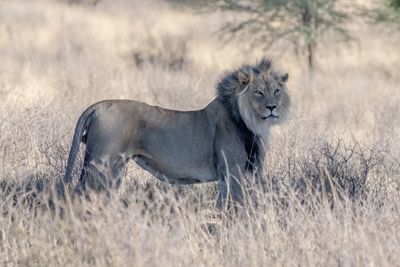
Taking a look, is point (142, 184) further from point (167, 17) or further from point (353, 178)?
point (167, 17)

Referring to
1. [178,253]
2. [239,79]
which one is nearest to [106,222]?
[178,253]

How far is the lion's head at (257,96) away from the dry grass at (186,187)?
39 centimetres

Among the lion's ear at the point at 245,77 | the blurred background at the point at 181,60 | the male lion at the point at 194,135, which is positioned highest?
the lion's ear at the point at 245,77

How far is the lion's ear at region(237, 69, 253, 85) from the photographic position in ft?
22.9

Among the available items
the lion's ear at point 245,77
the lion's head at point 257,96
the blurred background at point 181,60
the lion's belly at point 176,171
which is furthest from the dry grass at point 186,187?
the lion's ear at point 245,77

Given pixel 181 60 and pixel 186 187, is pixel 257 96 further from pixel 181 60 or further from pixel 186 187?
pixel 181 60

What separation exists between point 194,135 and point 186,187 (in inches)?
24.5

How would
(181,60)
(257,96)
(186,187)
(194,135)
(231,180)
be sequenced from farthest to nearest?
(181,60) → (186,187) → (257,96) → (194,135) → (231,180)

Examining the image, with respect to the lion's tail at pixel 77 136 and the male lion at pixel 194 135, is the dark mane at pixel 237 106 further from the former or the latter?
the lion's tail at pixel 77 136

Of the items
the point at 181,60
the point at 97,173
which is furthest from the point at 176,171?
the point at 181,60

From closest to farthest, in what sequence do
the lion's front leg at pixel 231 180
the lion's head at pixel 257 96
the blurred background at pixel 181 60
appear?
the lion's front leg at pixel 231 180 → the lion's head at pixel 257 96 → the blurred background at pixel 181 60

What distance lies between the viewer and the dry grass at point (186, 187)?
4805 mm

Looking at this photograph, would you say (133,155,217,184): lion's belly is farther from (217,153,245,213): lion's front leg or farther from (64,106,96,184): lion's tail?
(64,106,96,184): lion's tail

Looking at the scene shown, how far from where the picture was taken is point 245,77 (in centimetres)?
698
